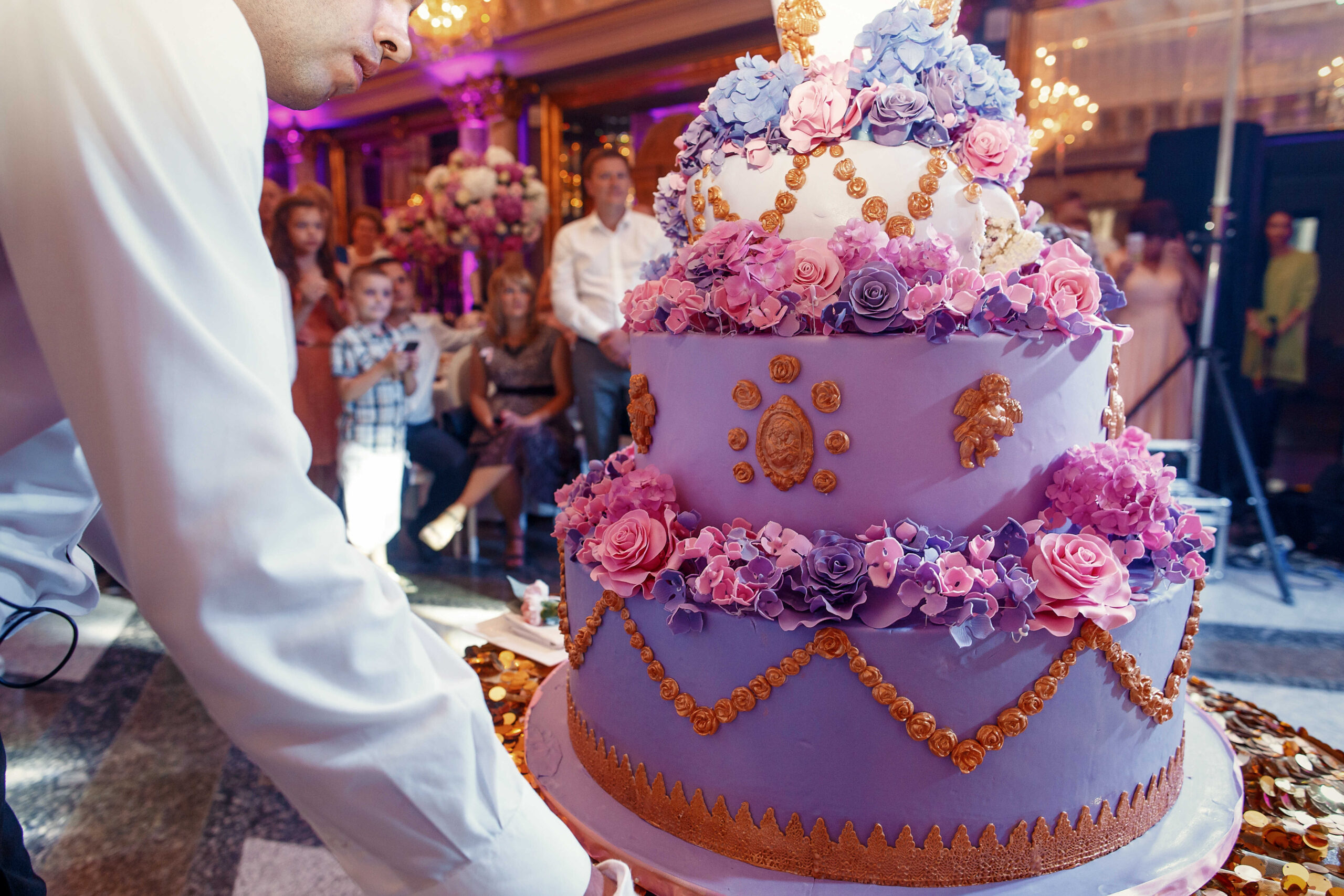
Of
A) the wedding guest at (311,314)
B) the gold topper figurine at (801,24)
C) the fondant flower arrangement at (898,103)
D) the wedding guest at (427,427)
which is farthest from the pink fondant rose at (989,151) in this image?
the wedding guest at (311,314)

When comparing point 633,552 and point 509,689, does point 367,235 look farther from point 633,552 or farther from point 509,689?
point 633,552

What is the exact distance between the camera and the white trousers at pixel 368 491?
13.7 ft

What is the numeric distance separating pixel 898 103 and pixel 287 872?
2.26 m

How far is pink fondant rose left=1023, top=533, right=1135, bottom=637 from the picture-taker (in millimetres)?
1346

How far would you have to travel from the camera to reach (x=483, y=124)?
28.3 ft

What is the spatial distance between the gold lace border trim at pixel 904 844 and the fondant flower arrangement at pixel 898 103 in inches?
45.5

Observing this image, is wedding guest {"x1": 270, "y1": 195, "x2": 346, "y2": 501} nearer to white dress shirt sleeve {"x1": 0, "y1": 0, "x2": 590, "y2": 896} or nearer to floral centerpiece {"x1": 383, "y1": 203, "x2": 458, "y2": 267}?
floral centerpiece {"x1": 383, "y1": 203, "x2": 458, "y2": 267}

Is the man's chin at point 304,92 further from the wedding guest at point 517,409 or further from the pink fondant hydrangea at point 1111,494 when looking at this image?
the wedding guest at point 517,409

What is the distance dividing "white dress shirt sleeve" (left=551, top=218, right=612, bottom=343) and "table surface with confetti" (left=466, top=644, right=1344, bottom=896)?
2.55 m

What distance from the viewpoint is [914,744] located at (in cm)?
138

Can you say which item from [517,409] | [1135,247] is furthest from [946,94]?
[1135,247]

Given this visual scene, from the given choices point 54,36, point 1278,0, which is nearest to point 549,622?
point 54,36

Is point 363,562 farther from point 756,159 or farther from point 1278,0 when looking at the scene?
point 1278,0

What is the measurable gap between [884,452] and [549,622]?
60.8 inches
